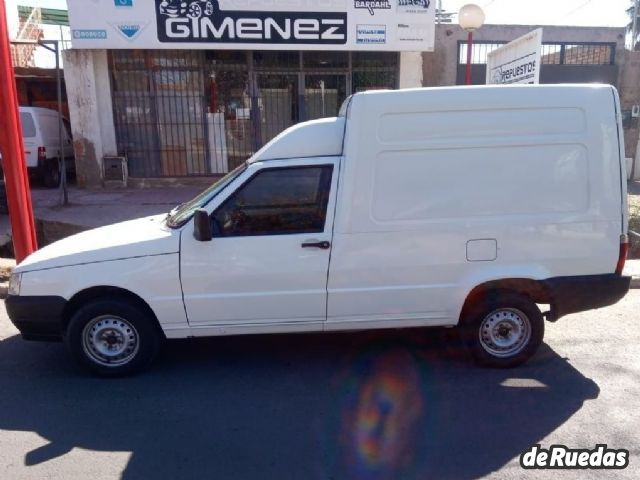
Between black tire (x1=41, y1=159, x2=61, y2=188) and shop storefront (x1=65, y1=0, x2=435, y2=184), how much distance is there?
1607mm

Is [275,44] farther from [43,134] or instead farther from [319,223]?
[319,223]

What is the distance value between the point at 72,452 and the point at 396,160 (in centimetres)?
289

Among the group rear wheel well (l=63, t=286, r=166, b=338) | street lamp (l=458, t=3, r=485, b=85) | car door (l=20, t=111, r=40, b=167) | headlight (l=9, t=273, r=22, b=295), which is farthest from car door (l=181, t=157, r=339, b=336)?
car door (l=20, t=111, r=40, b=167)

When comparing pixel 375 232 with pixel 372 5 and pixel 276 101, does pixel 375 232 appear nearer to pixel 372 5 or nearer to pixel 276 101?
pixel 372 5

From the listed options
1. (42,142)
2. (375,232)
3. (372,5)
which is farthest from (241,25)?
(375,232)

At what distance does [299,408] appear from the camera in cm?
356

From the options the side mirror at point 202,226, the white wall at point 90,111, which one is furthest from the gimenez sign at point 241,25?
the side mirror at point 202,226

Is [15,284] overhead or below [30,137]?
below

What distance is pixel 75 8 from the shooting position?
34.8ft

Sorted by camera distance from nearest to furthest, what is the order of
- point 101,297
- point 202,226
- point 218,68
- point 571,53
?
1. point 202,226
2. point 101,297
3. point 218,68
4. point 571,53

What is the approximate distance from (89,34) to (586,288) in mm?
10860

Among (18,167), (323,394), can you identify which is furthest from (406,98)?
(18,167)

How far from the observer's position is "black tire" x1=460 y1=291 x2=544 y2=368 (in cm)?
404

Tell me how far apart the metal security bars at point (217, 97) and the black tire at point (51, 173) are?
2.26 meters
